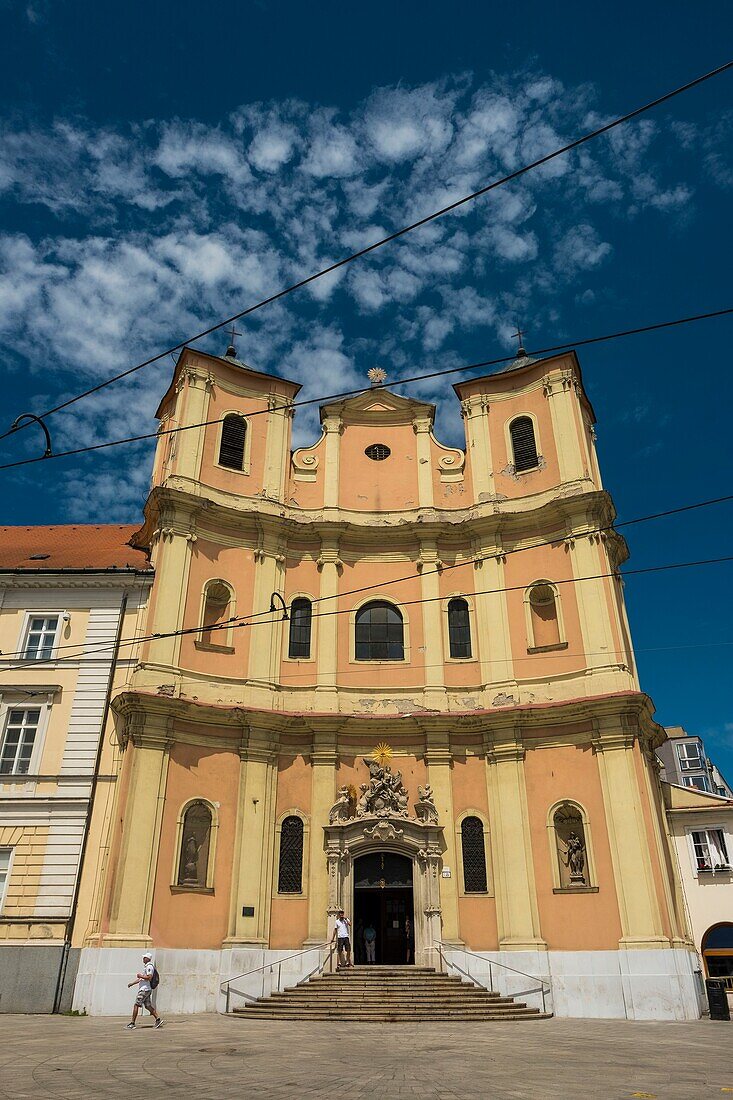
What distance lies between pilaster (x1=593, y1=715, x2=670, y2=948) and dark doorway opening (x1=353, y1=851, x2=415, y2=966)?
5.42 metres

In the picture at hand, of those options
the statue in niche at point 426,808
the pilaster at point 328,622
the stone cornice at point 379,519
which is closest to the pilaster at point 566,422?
the stone cornice at point 379,519

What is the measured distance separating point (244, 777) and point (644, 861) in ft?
34.0

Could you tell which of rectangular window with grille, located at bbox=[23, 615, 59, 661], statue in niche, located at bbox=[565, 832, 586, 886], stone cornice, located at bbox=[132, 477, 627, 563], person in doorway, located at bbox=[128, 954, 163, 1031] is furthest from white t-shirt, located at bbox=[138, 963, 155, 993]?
stone cornice, located at bbox=[132, 477, 627, 563]

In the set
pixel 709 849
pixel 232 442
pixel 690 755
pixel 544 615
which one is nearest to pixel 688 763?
pixel 690 755

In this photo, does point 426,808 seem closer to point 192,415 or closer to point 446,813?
point 446,813

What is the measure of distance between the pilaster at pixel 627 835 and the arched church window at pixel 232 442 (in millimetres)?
13714

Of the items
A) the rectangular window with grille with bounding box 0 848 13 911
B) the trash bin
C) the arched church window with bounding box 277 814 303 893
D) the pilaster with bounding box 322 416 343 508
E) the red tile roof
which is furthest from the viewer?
the pilaster with bounding box 322 416 343 508

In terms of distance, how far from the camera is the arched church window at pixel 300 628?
80.2 ft

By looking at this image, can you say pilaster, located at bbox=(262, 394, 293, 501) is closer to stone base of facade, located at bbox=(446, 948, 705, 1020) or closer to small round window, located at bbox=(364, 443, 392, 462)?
small round window, located at bbox=(364, 443, 392, 462)

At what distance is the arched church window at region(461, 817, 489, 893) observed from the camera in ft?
70.0

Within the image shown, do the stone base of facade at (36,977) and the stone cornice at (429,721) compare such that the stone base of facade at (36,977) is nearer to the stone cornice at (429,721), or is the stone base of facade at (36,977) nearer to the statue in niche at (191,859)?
the statue in niche at (191,859)

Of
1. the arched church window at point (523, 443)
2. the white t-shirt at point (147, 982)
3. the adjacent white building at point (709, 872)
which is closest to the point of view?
the white t-shirt at point (147, 982)

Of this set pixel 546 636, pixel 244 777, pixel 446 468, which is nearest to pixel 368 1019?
pixel 244 777

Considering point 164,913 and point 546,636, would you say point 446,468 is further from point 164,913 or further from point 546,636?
point 164,913
